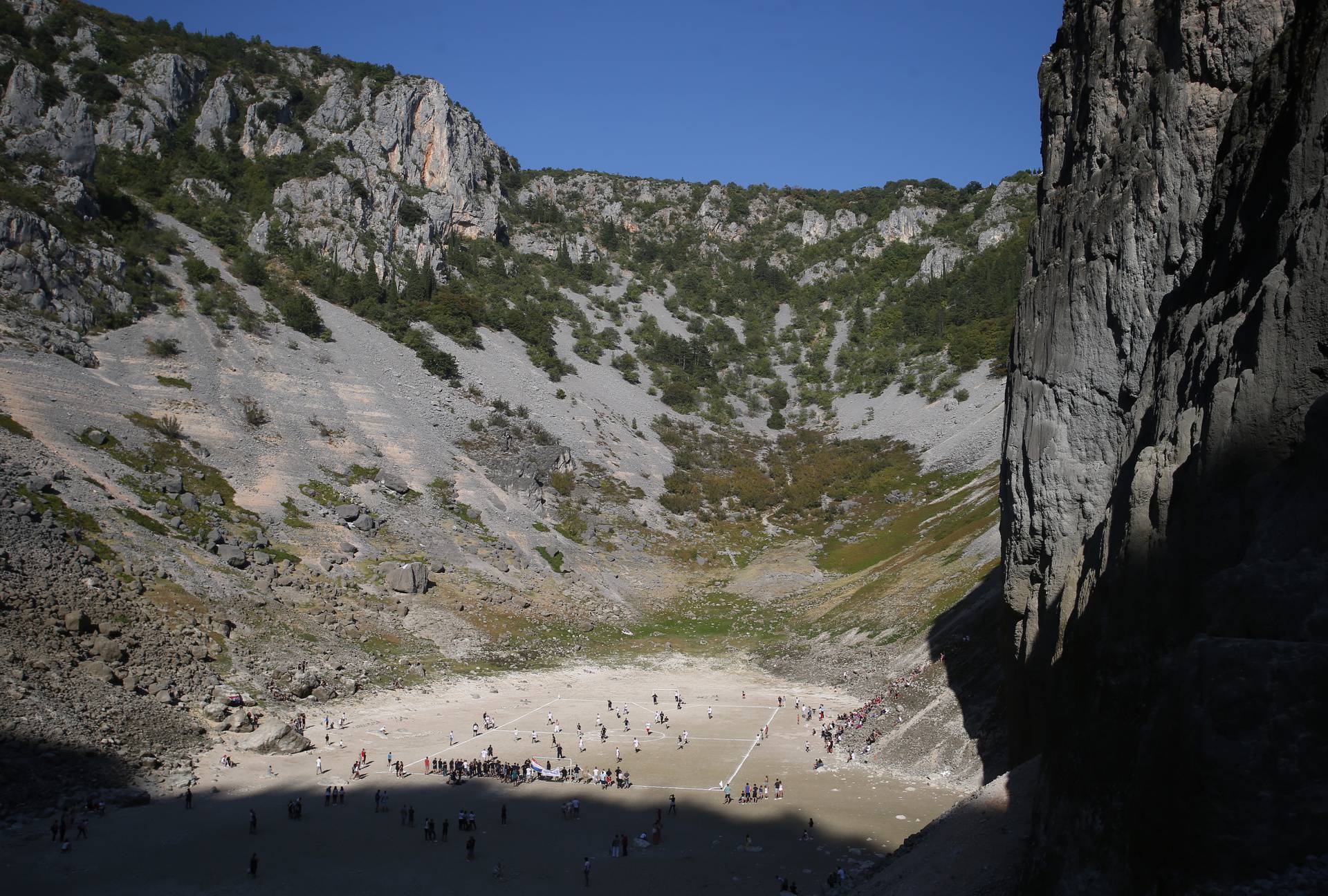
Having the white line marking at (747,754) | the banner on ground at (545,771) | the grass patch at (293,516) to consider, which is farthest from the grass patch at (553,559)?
the banner on ground at (545,771)

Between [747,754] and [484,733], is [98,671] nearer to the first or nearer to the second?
[484,733]

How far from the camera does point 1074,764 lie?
1077cm

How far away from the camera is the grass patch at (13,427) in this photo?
135ft

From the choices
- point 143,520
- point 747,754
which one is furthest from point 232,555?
point 747,754

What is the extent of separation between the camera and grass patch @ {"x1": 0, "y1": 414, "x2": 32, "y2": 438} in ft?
135

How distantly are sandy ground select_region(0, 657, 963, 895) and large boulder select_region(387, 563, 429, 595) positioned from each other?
12479mm

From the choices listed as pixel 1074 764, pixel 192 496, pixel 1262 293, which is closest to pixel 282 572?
pixel 192 496

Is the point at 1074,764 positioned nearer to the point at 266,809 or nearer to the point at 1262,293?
the point at 1262,293

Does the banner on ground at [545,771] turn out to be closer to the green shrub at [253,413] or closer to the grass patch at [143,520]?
the grass patch at [143,520]

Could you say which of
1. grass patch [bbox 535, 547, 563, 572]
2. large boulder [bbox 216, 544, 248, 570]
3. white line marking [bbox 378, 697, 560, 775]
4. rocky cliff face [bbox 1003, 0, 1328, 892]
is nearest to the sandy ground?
white line marking [bbox 378, 697, 560, 775]

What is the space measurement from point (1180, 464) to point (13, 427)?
5385cm

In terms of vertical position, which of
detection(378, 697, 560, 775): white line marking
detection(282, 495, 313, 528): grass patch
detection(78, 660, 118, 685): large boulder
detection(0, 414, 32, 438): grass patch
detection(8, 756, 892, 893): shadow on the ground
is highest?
detection(0, 414, 32, 438): grass patch

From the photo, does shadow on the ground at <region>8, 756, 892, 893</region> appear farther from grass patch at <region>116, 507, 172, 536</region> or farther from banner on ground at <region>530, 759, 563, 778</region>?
grass patch at <region>116, 507, 172, 536</region>

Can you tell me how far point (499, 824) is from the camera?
23.4m
